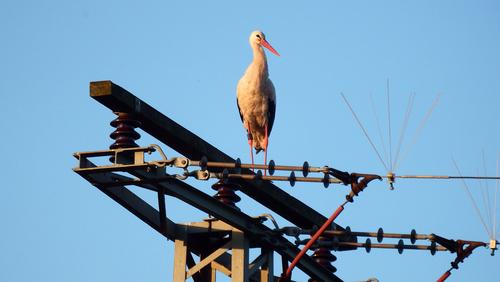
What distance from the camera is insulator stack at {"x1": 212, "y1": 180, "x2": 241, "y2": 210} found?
1020 cm

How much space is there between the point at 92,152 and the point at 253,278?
2206mm

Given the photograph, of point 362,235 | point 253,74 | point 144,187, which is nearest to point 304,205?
point 362,235

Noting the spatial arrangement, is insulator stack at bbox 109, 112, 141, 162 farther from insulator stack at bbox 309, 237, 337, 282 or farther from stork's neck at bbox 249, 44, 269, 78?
stork's neck at bbox 249, 44, 269, 78

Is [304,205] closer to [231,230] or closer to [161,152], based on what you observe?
[231,230]

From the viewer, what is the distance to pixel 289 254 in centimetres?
1065

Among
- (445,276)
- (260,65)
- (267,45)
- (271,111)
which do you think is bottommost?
(445,276)

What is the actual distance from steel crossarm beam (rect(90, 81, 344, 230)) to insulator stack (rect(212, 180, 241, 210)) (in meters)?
0.16

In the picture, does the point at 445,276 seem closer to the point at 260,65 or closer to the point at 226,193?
the point at 226,193

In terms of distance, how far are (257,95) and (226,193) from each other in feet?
29.6

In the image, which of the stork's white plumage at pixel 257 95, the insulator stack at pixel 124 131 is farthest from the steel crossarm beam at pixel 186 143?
the stork's white plumage at pixel 257 95

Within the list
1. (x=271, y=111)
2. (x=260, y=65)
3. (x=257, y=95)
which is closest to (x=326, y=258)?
(x=257, y=95)

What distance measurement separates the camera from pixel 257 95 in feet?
62.7

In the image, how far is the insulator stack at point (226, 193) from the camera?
10195mm

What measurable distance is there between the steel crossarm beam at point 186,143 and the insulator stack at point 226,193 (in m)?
0.16
